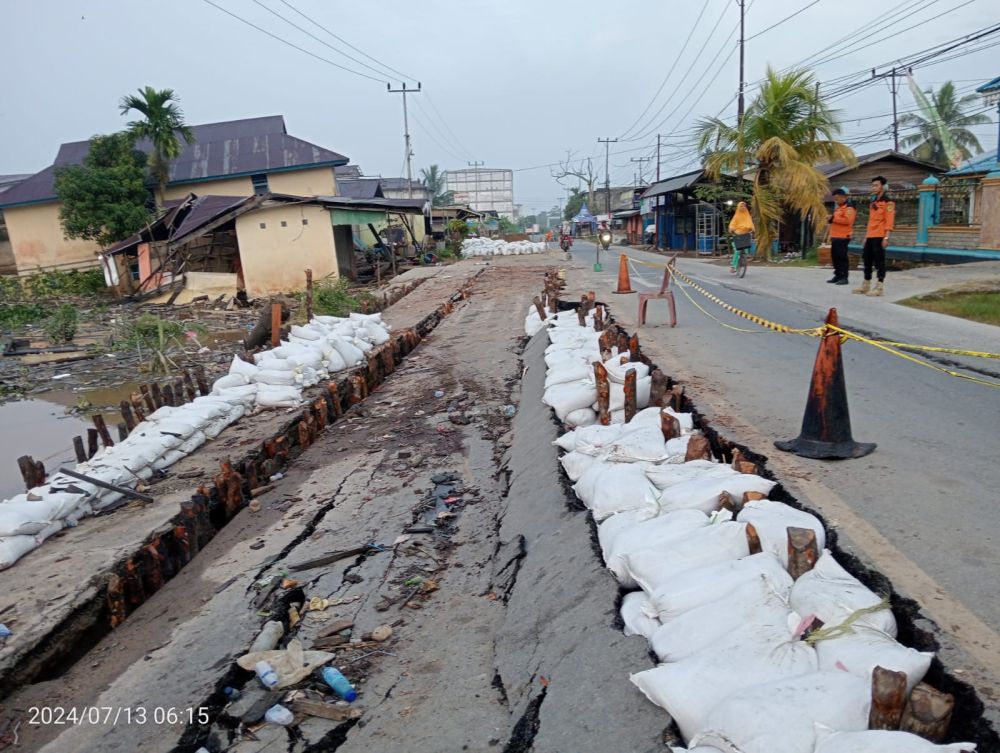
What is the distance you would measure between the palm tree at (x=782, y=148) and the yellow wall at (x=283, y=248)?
11269mm

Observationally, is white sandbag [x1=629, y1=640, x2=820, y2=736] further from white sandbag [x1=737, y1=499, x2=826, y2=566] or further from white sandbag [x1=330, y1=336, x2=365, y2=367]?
white sandbag [x1=330, y1=336, x2=365, y2=367]

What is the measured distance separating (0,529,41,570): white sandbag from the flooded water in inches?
128

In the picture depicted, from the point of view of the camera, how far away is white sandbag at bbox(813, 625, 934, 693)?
1.92m

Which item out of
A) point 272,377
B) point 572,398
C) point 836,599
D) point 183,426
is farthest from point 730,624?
point 272,377

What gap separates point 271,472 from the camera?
21.7ft

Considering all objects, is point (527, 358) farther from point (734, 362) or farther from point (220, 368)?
point (220, 368)

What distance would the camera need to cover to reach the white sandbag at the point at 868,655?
6.29 ft

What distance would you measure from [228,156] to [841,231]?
27.6 meters

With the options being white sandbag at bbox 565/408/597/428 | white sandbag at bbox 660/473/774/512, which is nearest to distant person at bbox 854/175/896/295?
white sandbag at bbox 565/408/597/428

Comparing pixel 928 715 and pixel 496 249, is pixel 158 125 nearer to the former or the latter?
pixel 496 249

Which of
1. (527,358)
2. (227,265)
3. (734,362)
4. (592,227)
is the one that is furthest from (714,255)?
(592,227)

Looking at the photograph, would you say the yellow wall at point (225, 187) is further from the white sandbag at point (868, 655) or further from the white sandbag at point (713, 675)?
the white sandbag at point (868, 655)

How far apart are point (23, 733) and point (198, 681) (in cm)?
80

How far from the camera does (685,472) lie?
359 cm
